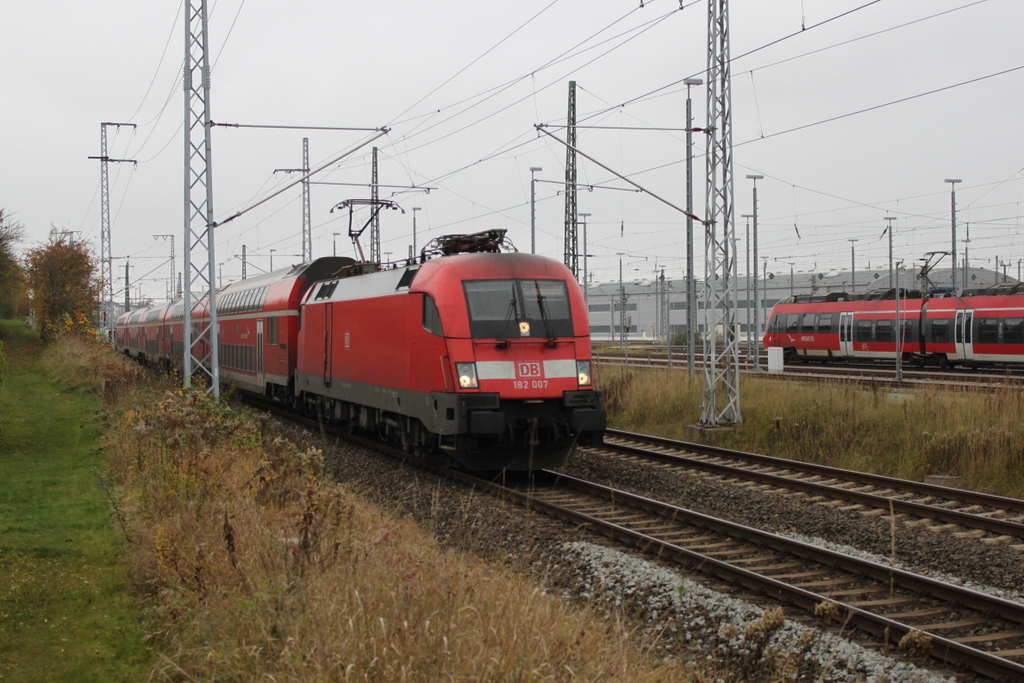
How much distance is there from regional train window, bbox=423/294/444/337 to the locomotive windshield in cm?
46

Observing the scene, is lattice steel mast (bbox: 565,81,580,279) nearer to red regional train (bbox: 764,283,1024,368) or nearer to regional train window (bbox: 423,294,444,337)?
regional train window (bbox: 423,294,444,337)

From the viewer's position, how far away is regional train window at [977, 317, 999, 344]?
3122 cm

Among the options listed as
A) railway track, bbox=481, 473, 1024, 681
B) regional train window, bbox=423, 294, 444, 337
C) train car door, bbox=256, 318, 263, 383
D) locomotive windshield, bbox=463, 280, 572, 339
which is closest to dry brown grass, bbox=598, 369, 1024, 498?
railway track, bbox=481, 473, 1024, 681

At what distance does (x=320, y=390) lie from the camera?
1886cm

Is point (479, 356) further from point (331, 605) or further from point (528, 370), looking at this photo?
A: point (331, 605)

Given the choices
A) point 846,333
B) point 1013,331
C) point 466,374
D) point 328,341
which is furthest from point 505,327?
point 846,333

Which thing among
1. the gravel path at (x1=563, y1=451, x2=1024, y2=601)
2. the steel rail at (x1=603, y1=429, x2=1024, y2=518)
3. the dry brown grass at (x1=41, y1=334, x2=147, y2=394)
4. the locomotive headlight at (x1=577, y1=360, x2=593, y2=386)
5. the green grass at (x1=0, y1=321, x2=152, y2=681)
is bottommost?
the gravel path at (x1=563, y1=451, x2=1024, y2=601)

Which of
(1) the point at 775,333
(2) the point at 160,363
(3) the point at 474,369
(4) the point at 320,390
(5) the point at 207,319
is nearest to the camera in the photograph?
(3) the point at 474,369

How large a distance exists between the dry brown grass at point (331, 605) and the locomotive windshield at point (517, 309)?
3912 mm

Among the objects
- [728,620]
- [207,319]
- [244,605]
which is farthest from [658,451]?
[207,319]

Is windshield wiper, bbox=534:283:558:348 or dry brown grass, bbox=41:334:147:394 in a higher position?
windshield wiper, bbox=534:283:558:348

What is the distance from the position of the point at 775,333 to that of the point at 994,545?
3418 centimetres

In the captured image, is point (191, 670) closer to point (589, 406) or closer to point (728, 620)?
point (728, 620)

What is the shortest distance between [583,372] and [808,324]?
29856 millimetres
